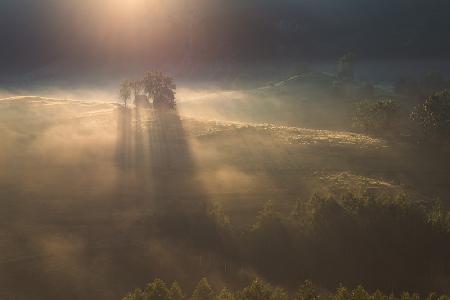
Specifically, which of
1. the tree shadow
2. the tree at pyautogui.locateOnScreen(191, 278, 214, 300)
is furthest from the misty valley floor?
the tree at pyautogui.locateOnScreen(191, 278, 214, 300)

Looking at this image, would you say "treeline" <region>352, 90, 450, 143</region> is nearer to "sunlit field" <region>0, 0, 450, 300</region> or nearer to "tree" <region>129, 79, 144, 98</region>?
"sunlit field" <region>0, 0, 450, 300</region>

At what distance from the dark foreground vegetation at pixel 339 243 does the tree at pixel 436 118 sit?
47.8m

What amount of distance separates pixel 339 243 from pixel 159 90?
95.6m

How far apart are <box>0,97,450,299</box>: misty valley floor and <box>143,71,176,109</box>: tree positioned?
43.5ft

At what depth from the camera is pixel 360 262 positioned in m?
54.2

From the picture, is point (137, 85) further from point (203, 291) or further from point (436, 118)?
point (203, 291)

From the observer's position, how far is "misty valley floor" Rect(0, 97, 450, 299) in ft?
165

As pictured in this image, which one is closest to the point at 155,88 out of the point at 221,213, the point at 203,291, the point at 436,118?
the point at 436,118

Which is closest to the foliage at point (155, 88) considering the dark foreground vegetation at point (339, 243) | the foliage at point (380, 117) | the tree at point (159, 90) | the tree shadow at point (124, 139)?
the tree at point (159, 90)

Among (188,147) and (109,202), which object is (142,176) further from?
(188,147)

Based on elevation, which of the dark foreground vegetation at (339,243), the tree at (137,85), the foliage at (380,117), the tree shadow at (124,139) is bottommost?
the dark foreground vegetation at (339,243)

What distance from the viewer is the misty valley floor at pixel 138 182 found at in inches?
1986

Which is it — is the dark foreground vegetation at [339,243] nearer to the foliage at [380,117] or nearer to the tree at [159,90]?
the foliage at [380,117]

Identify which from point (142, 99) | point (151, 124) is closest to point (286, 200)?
point (151, 124)
